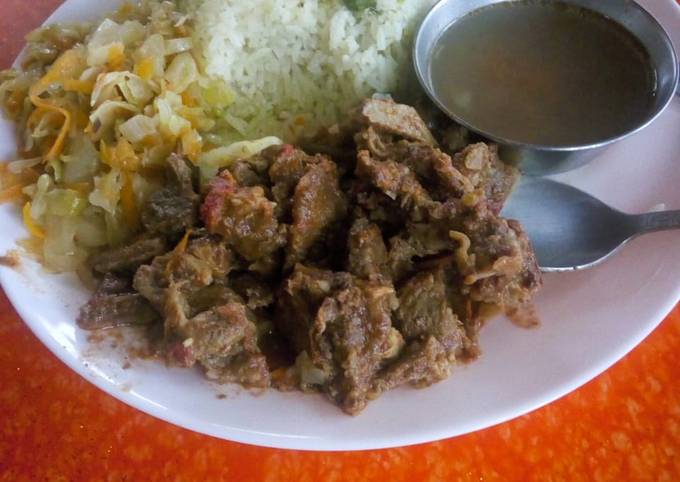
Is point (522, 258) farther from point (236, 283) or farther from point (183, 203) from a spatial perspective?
point (183, 203)

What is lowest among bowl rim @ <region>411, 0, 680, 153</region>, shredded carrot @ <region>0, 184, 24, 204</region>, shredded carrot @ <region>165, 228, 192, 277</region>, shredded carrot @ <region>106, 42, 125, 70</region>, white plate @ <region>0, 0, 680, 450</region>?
white plate @ <region>0, 0, 680, 450</region>

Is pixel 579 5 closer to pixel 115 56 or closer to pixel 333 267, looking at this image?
pixel 333 267

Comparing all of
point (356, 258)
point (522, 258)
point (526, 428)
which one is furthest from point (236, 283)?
point (526, 428)

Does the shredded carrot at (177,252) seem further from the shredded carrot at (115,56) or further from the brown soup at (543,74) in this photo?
the brown soup at (543,74)

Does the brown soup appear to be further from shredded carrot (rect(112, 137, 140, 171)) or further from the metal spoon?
shredded carrot (rect(112, 137, 140, 171))

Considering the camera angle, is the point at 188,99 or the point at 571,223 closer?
Result: the point at 571,223

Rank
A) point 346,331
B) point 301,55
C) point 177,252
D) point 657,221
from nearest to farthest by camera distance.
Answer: point 346,331
point 177,252
point 657,221
point 301,55

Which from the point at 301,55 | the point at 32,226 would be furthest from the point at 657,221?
the point at 32,226

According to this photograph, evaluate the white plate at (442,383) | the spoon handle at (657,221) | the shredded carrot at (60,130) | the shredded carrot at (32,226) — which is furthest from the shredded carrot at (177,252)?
the spoon handle at (657,221)

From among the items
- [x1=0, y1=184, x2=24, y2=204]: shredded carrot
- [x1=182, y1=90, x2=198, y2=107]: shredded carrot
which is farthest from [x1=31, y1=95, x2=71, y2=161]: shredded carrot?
[x1=182, y1=90, x2=198, y2=107]: shredded carrot
